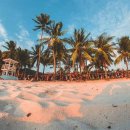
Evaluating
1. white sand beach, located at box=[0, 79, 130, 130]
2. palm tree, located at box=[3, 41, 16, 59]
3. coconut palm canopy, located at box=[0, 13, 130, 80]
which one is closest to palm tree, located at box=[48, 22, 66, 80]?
coconut palm canopy, located at box=[0, 13, 130, 80]

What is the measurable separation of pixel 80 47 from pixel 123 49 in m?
9.88

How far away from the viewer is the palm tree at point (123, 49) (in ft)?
110

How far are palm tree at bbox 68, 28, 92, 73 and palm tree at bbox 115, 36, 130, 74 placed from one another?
800 centimetres

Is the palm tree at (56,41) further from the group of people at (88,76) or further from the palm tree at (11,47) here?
the palm tree at (11,47)

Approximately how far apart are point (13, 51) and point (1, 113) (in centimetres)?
4089

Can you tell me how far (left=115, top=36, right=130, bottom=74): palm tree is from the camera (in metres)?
33.6

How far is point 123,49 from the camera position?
3409cm

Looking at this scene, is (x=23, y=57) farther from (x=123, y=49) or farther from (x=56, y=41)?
(x=123, y=49)

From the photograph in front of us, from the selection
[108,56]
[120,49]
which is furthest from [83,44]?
[120,49]

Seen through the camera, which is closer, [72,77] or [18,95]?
[18,95]

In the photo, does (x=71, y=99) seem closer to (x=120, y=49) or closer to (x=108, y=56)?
(x=108, y=56)

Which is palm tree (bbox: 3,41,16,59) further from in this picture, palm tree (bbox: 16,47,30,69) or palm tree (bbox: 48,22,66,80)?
palm tree (bbox: 48,22,66,80)

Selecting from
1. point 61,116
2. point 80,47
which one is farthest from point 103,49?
point 61,116

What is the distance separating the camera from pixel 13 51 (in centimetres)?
4278
